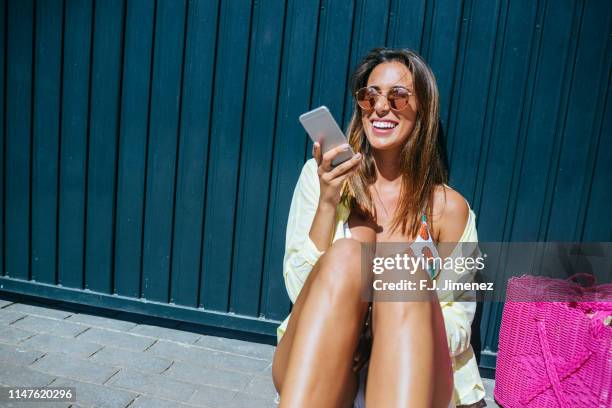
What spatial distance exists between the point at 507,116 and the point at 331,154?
1.34 m

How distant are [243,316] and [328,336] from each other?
5.44ft

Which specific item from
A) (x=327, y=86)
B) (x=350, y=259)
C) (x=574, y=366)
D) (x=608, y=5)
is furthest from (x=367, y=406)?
(x=608, y=5)

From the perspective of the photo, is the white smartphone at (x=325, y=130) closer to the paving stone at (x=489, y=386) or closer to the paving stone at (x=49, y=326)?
the paving stone at (x=489, y=386)

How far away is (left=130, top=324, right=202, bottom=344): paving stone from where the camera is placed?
10.2ft

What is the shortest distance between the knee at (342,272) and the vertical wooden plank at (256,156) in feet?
4.55

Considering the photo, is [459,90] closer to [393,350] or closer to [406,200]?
[406,200]

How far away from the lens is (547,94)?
269 centimetres

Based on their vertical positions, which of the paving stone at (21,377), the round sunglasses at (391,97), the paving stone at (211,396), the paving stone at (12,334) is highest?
the round sunglasses at (391,97)

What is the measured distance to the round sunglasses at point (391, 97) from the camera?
2189mm

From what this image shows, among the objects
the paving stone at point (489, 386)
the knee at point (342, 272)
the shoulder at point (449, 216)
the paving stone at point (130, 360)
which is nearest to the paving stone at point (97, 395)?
the paving stone at point (130, 360)

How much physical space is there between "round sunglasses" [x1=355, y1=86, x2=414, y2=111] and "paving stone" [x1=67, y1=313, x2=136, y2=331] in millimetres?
2154

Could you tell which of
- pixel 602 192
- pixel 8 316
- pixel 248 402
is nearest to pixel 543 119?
pixel 602 192

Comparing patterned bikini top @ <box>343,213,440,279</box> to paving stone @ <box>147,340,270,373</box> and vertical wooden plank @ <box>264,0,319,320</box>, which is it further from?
paving stone @ <box>147,340,270,373</box>

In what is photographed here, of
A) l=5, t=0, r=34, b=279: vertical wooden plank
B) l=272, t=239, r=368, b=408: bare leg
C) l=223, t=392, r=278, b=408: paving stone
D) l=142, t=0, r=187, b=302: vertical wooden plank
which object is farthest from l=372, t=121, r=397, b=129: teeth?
l=5, t=0, r=34, b=279: vertical wooden plank
